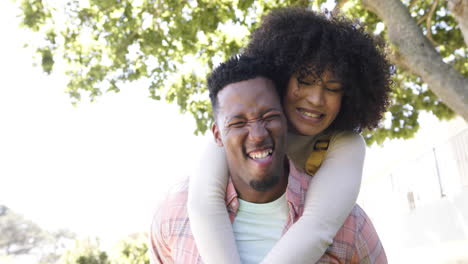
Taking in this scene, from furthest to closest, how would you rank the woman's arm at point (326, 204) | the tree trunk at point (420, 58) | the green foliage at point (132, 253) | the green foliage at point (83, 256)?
the green foliage at point (132, 253), the green foliage at point (83, 256), the tree trunk at point (420, 58), the woman's arm at point (326, 204)

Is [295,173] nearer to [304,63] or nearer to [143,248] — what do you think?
[304,63]

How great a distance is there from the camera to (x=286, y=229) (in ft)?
7.41

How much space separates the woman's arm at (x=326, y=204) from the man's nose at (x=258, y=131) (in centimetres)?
36

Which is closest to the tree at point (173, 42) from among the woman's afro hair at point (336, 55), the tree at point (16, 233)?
the woman's afro hair at point (336, 55)

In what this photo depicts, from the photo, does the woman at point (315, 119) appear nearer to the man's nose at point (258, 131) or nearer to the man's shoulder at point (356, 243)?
the man's shoulder at point (356, 243)

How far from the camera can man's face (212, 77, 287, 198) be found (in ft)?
7.09

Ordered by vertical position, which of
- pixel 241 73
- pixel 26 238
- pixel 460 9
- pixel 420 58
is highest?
pixel 26 238

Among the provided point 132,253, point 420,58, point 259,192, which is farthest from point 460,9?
point 132,253

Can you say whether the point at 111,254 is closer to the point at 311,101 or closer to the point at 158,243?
the point at 158,243

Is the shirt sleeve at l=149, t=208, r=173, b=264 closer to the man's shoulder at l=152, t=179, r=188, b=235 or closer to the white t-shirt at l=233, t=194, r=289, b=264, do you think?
the man's shoulder at l=152, t=179, r=188, b=235

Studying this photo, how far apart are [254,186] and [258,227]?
176 mm

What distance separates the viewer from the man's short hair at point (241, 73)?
2332mm

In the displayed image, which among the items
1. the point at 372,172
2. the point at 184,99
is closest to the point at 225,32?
the point at 184,99

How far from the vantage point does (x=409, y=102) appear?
9219 millimetres
